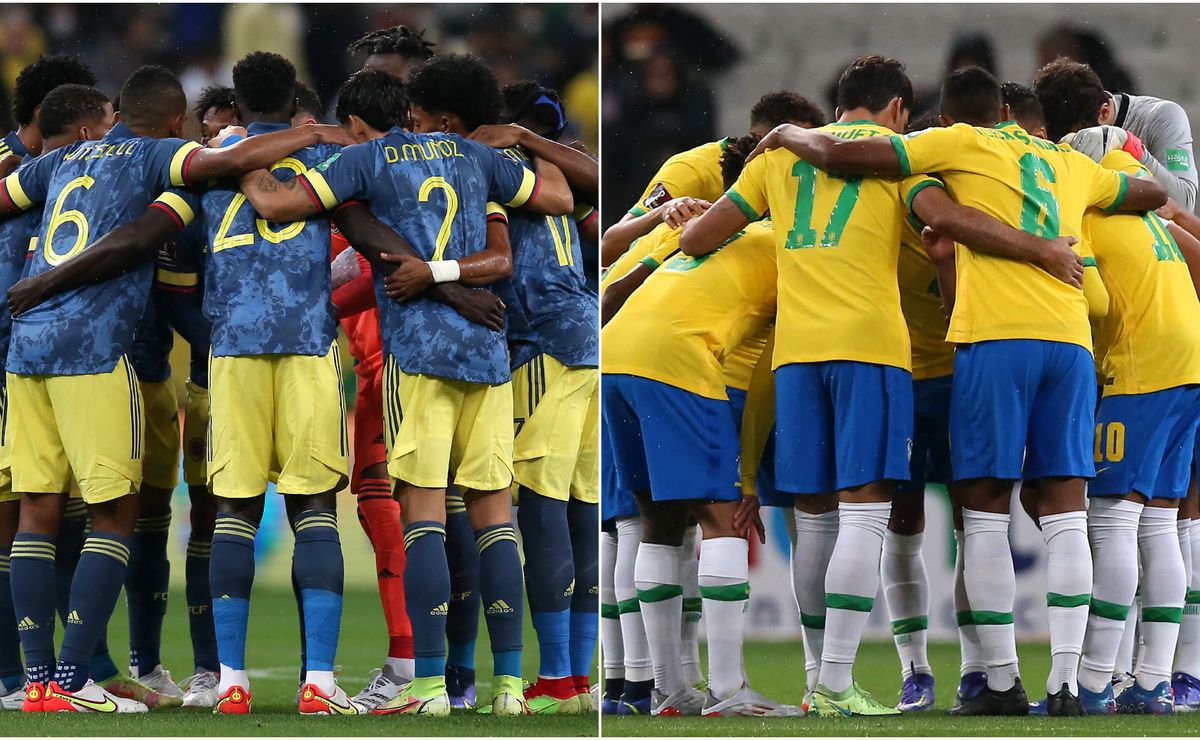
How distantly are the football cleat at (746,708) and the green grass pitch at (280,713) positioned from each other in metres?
0.35

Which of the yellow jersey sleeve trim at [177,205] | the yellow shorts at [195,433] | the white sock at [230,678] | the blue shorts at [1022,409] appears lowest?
the white sock at [230,678]

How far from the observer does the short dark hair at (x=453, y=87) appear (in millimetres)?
4457

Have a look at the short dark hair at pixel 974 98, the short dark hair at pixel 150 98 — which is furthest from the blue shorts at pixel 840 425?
the short dark hair at pixel 150 98

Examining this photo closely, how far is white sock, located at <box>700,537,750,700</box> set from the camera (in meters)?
4.16

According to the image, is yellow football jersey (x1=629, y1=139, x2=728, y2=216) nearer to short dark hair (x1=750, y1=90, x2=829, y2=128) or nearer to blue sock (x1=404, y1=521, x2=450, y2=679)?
short dark hair (x1=750, y1=90, x2=829, y2=128)

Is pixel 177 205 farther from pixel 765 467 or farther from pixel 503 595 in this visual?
pixel 765 467

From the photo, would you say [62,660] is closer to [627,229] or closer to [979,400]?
[627,229]

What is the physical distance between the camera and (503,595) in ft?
13.6

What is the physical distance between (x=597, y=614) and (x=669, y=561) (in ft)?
1.20

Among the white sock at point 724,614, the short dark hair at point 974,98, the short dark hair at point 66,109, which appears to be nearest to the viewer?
the white sock at point 724,614

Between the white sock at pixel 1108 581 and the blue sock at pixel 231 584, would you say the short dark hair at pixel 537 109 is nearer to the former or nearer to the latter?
the blue sock at pixel 231 584

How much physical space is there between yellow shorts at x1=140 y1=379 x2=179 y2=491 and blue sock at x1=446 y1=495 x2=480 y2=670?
94 cm

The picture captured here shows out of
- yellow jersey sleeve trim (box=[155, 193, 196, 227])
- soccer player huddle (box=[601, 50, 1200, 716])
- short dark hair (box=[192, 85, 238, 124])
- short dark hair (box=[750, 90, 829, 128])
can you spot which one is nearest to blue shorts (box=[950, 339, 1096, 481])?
soccer player huddle (box=[601, 50, 1200, 716])

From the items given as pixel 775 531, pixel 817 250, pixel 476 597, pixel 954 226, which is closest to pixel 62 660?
pixel 476 597
